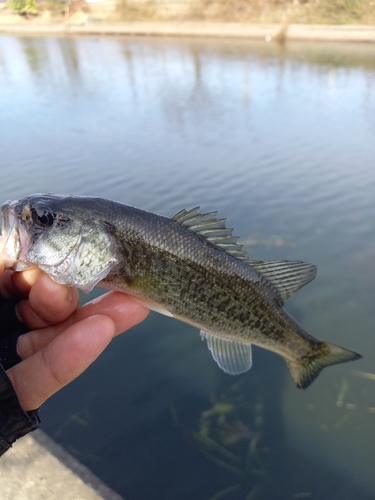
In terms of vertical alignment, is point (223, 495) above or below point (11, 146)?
below

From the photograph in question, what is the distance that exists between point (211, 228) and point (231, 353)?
1.02 metres

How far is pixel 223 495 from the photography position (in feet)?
11.0

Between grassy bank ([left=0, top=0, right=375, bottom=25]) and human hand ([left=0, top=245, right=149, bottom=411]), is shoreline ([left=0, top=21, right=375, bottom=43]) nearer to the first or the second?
grassy bank ([left=0, top=0, right=375, bottom=25])

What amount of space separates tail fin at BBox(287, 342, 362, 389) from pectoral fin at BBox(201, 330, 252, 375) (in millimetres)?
343

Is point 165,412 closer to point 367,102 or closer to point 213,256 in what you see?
point 213,256

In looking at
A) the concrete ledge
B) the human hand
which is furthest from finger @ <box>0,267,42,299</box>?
the concrete ledge

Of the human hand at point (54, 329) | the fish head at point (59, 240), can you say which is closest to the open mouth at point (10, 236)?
A: the fish head at point (59, 240)

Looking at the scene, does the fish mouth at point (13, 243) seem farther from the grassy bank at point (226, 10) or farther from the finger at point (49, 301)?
the grassy bank at point (226, 10)

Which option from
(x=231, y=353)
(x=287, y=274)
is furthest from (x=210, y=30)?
(x=231, y=353)

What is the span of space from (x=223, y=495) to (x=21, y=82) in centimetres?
2176

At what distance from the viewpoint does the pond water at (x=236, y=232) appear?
3.59 meters

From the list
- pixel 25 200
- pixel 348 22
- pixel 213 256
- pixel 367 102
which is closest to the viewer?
pixel 25 200

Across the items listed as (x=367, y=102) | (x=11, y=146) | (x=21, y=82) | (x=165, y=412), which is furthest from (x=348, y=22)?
(x=165, y=412)

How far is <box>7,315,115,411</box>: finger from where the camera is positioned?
2.08 meters
